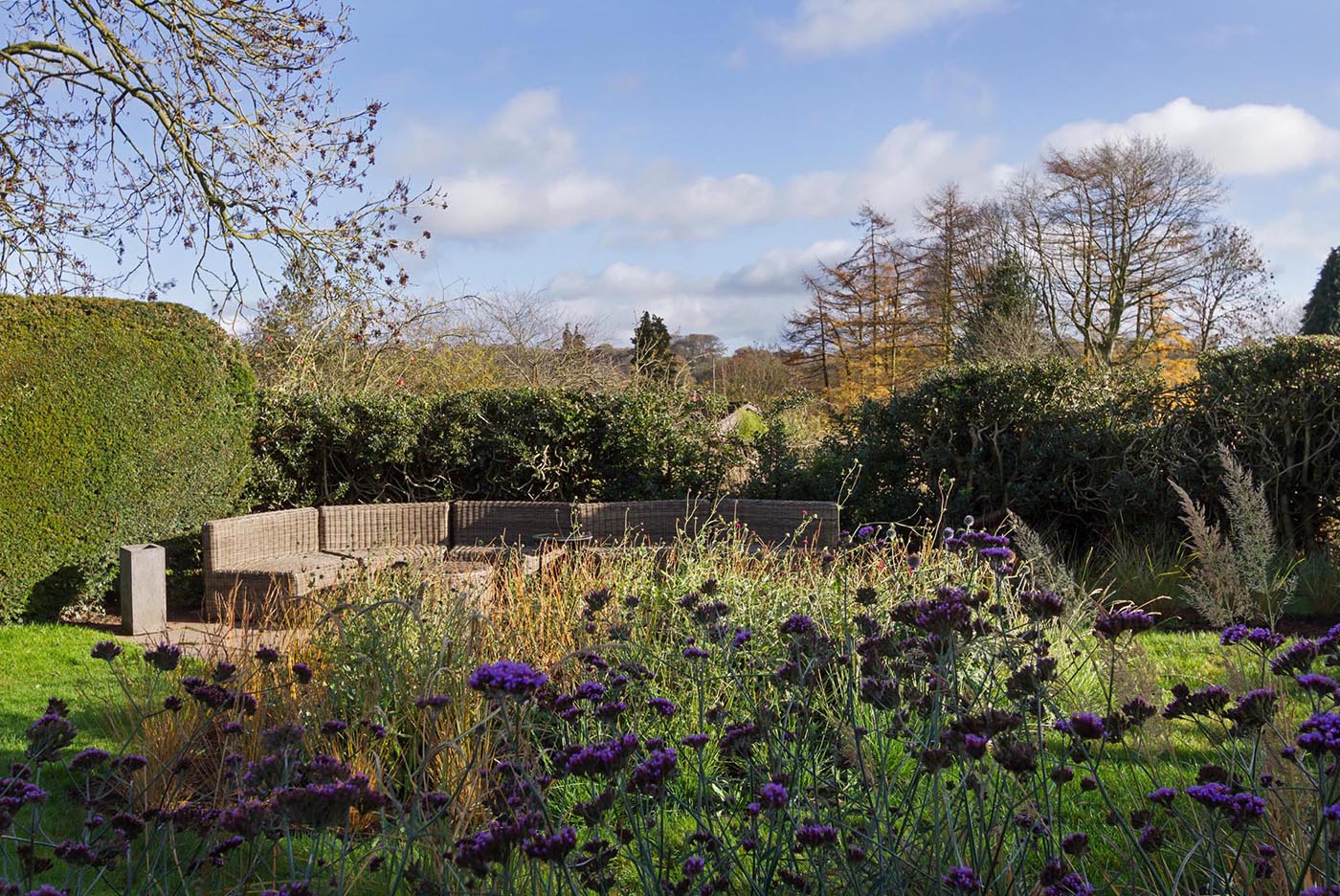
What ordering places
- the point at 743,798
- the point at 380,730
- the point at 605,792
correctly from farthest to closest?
the point at 743,798 < the point at 380,730 < the point at 605,792

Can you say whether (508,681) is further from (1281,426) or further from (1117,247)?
(1117,247)

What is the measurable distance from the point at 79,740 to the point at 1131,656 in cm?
441

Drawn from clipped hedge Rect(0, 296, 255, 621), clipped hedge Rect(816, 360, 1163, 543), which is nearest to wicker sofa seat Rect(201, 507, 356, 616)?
clipped hedge Rect(0, 296, 255, 621)

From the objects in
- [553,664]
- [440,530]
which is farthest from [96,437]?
[553,664]

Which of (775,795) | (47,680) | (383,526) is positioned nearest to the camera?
(775,795)

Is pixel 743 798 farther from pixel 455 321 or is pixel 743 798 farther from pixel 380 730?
pixel 455 321

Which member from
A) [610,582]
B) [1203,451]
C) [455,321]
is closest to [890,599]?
[610,582]

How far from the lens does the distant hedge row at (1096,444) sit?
26.7ft

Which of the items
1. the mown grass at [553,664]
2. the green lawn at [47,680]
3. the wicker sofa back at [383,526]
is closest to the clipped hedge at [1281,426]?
the mown grass at [553,664]

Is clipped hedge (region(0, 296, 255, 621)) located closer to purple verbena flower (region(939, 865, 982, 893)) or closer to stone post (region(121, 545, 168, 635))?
stone post (region(121, 545, 168, 635))

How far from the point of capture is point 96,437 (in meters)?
8.12

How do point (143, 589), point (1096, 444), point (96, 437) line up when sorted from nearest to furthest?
1. point (143, 589)
2. point (96, 437)
3. point (1096, 444)

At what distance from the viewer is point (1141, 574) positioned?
289 inches

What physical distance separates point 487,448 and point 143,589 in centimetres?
344
